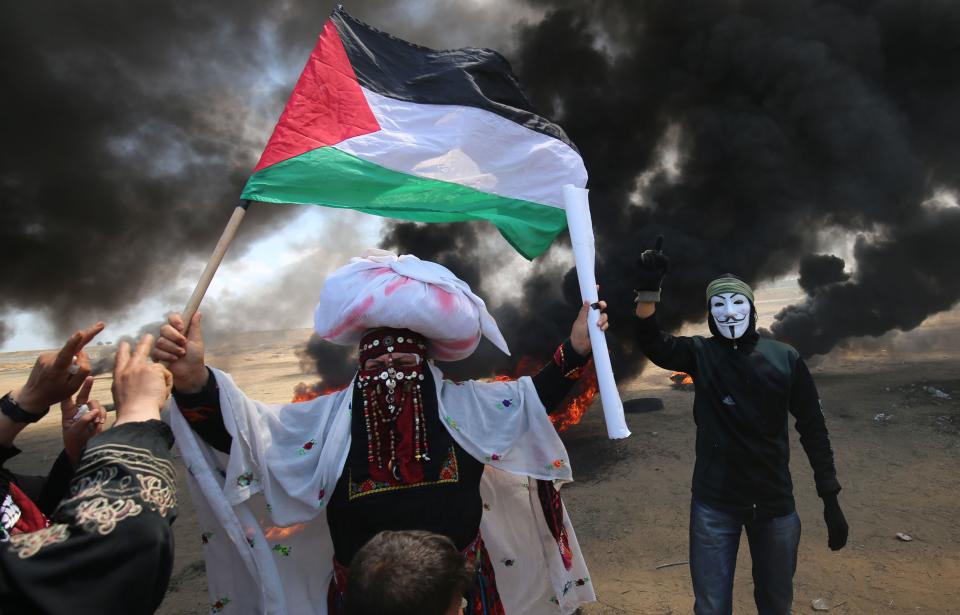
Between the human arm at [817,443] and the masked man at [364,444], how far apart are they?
1.38 metres

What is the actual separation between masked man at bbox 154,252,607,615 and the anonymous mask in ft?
3.01

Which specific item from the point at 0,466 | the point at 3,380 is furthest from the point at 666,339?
the point at 3,380

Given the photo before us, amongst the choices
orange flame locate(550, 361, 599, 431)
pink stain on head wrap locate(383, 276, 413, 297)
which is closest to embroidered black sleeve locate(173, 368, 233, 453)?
pink stain on head wrap locate(383, 276, 413, 297)

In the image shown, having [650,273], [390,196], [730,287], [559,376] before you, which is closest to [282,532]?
[559,376]

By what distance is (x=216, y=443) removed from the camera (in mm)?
2545

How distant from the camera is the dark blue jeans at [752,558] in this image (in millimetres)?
2949

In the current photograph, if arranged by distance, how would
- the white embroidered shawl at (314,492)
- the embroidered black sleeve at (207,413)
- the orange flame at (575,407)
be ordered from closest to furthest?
the embroidered black sleeve at (207,413) < the white embroidered shawl at (314,492) < the orange flame at (575,407)

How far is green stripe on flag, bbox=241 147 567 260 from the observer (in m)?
2.78

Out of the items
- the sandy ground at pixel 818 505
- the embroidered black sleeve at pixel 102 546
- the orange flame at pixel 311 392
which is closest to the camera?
the embroidered black sleeve at pixel 102 546

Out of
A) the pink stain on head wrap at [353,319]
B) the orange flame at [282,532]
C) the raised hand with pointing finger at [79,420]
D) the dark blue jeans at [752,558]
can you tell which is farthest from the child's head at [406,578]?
the dark blue jeans at [752,558]

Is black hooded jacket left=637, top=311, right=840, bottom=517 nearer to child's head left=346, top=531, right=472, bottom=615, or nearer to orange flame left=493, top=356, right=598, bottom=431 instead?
child's head left=346, top=531, right=472, bottom=615

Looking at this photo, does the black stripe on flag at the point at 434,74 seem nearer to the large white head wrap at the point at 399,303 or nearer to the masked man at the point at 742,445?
the large white head wrap at the point at 399,303

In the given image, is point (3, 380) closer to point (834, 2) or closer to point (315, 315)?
point (315, 315)

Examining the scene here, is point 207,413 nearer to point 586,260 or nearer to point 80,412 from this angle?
point 80,412
